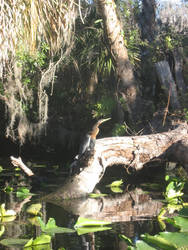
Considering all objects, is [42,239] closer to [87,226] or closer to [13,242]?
[13,242]

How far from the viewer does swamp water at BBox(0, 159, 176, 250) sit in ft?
9.38

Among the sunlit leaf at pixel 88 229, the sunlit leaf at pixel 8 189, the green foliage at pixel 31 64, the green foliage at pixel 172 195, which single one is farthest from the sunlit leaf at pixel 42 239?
the green foliage at pixel 31 64

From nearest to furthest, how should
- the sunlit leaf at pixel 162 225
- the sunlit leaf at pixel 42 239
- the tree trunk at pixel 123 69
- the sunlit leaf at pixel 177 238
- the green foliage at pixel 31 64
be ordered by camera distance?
the sunlit leaf at pixel 177 238 < the sunlit leaf at pixel 42 239 < the sunlit leaf at pixel 162 225 < the green foliage at pixel 31 64 < the tree trunk at pixel 123 69

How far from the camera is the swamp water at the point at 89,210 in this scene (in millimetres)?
2859

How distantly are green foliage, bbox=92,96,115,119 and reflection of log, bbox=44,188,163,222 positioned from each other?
506cm

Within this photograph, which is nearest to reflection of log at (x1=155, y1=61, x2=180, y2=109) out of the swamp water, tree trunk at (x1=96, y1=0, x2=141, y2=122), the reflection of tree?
tree trunk at (x1=96, y1=0, x2=141, y2=122)

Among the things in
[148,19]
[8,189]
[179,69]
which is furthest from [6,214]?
[148,19]

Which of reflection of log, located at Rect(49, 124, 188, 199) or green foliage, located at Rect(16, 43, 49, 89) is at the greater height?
green foliage, located at Rect(16, 43, 49, 89)

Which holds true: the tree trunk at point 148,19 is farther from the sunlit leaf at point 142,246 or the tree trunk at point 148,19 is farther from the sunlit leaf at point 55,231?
the sunlit leaf at point 142,246

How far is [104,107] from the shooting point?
10.2m

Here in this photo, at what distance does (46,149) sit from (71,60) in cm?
312

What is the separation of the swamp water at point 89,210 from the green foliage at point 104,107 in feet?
10.4

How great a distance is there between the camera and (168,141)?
6.73 meters

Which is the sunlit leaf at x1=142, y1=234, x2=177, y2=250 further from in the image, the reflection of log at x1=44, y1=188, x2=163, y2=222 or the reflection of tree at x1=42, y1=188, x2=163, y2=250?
the reflection of log at x1=44, y1=188, x2=163, y2=222
